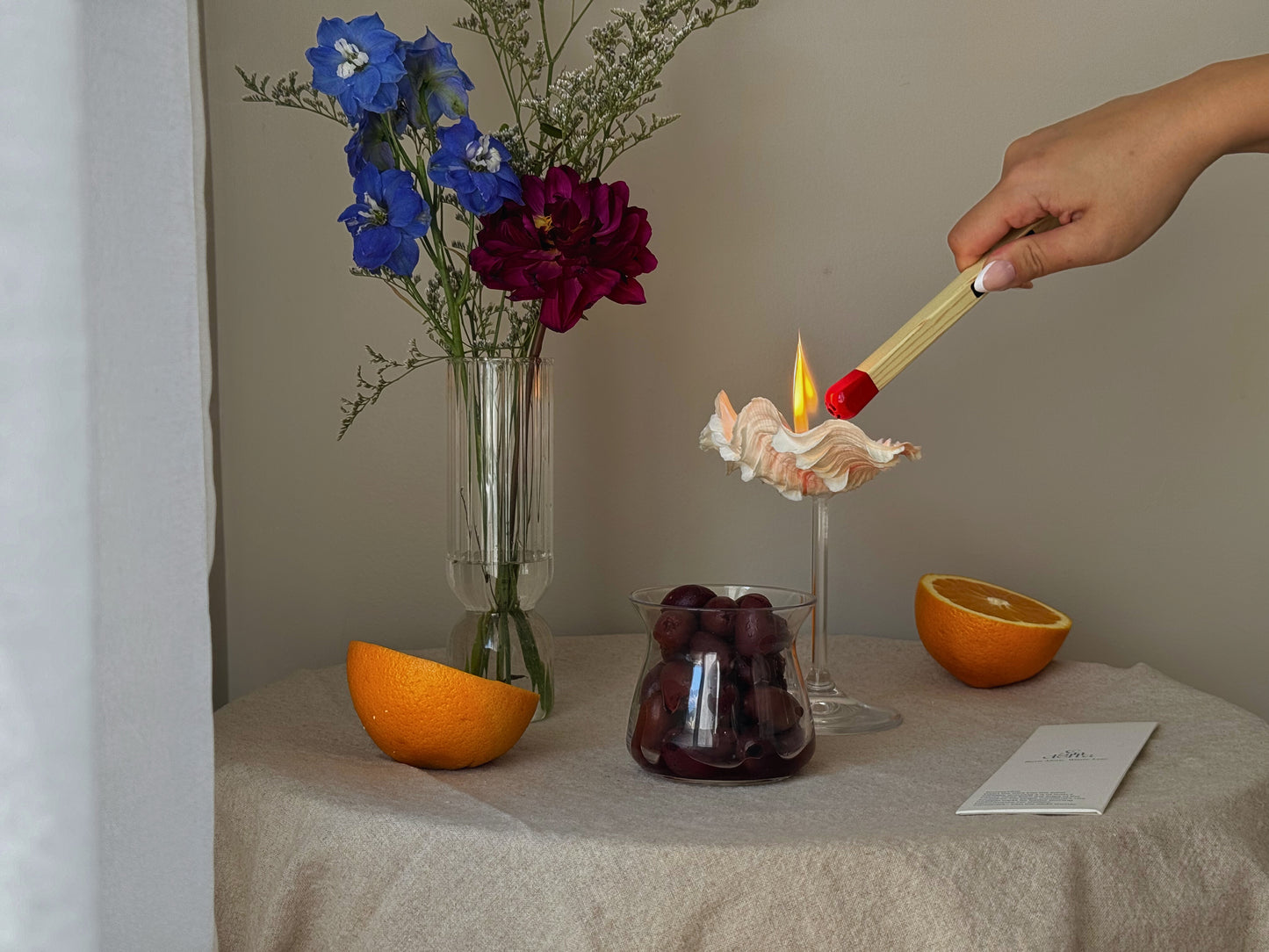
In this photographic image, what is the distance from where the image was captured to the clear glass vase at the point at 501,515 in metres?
0.88

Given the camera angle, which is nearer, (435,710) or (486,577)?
(435,710)

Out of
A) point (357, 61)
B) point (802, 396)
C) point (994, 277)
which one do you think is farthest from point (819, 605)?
point (357, 61)

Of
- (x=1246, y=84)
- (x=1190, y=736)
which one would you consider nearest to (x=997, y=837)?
(x=1190, y=736)

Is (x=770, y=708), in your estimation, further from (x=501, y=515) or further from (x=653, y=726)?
(x=501, y=515)

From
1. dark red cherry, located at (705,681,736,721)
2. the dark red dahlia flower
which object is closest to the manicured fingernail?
the dark red dahlia flower

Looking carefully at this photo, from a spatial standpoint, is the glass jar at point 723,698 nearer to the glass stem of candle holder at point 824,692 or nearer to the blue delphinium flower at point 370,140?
the glass stem of candle holder at point 824,692

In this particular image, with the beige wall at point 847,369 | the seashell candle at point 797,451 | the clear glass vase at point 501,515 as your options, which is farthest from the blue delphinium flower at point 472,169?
the beige wall at point 847,369

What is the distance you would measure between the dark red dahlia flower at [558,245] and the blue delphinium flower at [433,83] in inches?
2.9

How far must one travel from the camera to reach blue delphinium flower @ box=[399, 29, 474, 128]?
801mm

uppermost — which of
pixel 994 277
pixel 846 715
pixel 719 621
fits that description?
pixel 994 277

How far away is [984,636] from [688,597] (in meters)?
0.34

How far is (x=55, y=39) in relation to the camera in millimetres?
381

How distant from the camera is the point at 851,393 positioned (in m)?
0.78

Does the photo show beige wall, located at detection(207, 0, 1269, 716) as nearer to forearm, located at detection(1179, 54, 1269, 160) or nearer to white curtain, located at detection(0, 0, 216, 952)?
forearm, located at detection(1179, 54, 1269, 160)
